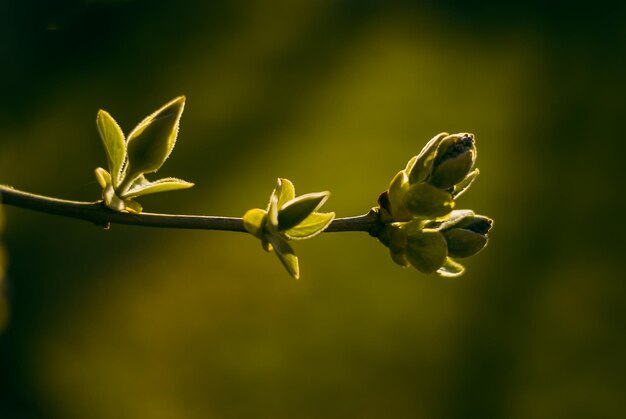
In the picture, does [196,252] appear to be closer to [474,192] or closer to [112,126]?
[474,192]

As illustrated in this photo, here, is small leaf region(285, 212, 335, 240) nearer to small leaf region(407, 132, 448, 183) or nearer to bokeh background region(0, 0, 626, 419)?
small leaf region(407, 132, 448, 183)

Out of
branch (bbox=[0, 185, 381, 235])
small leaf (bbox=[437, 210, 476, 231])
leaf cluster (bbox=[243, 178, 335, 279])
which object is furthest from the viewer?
small leaf (bbox=[437, 210, 476, 231])

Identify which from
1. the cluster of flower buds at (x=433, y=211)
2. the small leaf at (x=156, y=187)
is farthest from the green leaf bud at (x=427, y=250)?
the small leaf at (x=156, y=187)

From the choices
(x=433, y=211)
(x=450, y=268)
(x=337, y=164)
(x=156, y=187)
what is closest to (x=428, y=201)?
(x=433, y=211)

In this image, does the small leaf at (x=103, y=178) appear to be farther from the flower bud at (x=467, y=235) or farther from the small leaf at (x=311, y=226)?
the flower bud at (x=467, y=235)

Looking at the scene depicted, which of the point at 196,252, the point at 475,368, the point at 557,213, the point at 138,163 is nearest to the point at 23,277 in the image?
the point at 196,252

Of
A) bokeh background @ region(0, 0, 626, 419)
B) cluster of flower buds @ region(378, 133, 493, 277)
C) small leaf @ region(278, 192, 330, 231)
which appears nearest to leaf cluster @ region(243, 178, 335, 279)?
small leaf @ region(278, 192, 330, 231)

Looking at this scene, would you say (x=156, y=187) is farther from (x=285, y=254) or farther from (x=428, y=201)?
(x=428, y=201)
